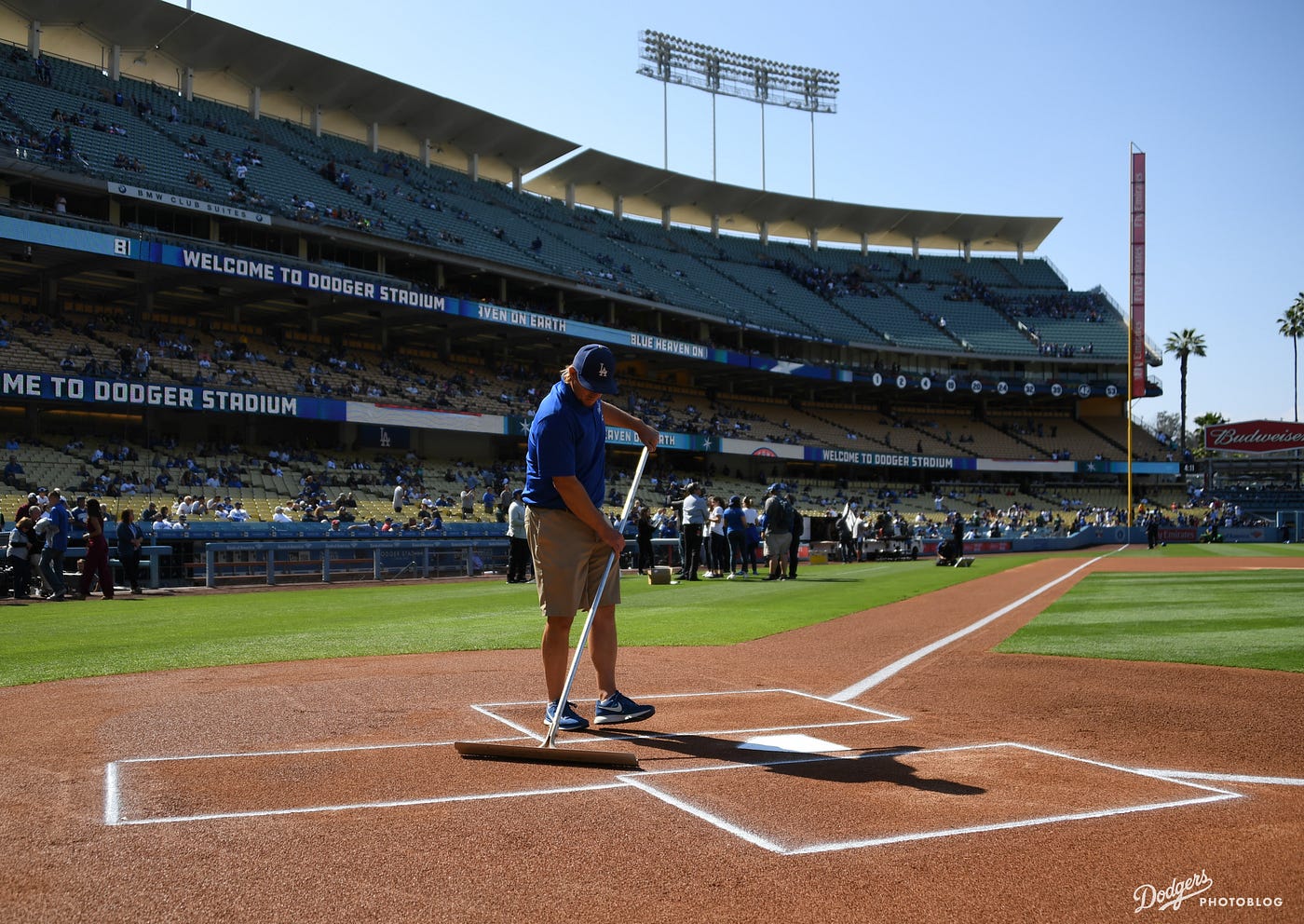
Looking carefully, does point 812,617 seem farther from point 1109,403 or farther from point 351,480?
point 1109,403

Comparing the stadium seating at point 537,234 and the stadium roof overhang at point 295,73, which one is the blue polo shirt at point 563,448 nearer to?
the stadium seating at point 537,234

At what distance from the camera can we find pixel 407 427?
43.3 m

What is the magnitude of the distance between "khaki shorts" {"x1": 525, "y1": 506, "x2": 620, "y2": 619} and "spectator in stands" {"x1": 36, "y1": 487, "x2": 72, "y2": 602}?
14.9m

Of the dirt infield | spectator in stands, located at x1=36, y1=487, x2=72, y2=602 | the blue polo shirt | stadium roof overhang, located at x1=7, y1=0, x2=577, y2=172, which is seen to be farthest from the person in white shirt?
stadium roof overhang, located at x1=7, y1=0, x2=577, y2=172

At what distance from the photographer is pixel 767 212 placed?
6906 centimetres

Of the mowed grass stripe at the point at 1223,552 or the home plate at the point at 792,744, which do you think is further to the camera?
the mowed grass stripe at the point at 1223,552

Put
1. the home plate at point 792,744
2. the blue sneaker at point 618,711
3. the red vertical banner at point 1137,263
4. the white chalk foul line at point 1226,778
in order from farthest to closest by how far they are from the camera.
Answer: the red vertical banner at point 1137,263, the blue sneaker at point 618,711, the home plate at point 792,744, the white chalk foul line at point 1226,778

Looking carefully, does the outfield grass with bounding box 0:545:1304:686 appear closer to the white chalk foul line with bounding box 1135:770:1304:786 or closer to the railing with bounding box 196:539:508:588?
the railing with bounding box 196:539:508:588

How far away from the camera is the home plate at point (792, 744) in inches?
200

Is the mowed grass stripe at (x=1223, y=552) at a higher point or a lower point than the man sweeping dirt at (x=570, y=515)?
lower

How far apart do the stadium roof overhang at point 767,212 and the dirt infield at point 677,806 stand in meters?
55.1
